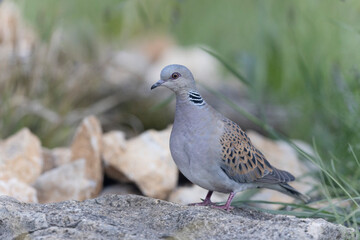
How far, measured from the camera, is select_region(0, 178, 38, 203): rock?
359cm

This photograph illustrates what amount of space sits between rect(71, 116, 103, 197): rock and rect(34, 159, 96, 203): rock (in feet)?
0.30

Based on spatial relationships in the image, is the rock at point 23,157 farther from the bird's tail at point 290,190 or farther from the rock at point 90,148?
the bird's tail at point 290,190

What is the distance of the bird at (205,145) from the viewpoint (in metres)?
2.96

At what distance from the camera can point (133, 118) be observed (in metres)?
6.02

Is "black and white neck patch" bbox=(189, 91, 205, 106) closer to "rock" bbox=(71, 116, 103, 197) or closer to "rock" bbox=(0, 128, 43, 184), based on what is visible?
"rock" bbox=(71, 116, 103, 197)

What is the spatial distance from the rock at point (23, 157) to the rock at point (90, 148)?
0.90 feet

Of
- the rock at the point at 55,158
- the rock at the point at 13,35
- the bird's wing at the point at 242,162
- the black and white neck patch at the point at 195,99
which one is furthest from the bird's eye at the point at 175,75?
the rock at the point at 13,35

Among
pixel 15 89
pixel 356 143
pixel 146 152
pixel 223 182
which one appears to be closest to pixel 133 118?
pixel 15 89

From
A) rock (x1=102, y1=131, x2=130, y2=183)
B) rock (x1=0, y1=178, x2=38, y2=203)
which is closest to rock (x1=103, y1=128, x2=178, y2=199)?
rock (x1=102, y1=131, x2=130, y2=183)

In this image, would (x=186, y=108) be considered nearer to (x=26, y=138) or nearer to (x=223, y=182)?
(x=223, y=182)

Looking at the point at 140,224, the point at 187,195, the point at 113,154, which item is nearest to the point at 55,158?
the point at 113,154

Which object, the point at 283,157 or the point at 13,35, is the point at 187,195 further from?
the point at 13,35

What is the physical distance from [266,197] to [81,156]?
54.3 inches

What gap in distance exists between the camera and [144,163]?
4188 mm
